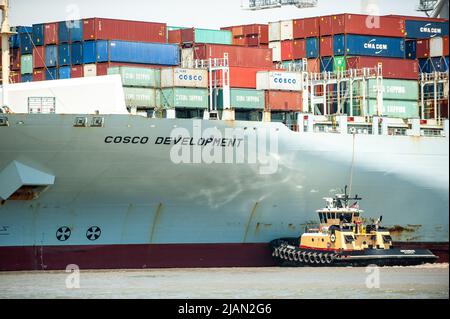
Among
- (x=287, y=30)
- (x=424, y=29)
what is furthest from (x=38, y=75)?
(x=424, y=29)

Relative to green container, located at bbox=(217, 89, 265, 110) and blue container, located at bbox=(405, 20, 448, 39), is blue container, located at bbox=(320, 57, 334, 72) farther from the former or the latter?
green container, located at bbox=(217, 89, 265, 110)

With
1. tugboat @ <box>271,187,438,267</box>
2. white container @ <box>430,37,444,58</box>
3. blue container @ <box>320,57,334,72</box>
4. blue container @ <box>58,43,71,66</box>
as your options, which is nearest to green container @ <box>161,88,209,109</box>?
blue container @ <box>58,43,71,66</box>

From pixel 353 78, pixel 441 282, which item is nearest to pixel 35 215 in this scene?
pixel 441 282

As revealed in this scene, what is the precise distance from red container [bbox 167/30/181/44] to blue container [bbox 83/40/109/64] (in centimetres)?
489

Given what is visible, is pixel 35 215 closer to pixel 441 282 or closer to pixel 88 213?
pixel 88 213

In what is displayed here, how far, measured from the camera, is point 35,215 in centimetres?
4022

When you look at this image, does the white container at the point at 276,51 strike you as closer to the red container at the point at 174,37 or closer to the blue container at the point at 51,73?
the red container at the point at 174,37

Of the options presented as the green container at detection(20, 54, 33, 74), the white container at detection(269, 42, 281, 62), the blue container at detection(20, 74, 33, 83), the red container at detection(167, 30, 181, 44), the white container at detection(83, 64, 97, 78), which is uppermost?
the red container at detection(167, 30, 181, 44)

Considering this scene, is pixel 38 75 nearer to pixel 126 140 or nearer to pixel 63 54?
pixel 63 54

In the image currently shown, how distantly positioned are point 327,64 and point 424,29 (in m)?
6.69

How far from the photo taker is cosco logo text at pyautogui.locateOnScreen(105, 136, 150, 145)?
40781 mm

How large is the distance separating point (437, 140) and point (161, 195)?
14.7 metres

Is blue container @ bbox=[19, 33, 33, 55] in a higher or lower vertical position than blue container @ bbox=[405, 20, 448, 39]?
lower

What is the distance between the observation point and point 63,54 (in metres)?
49.1
